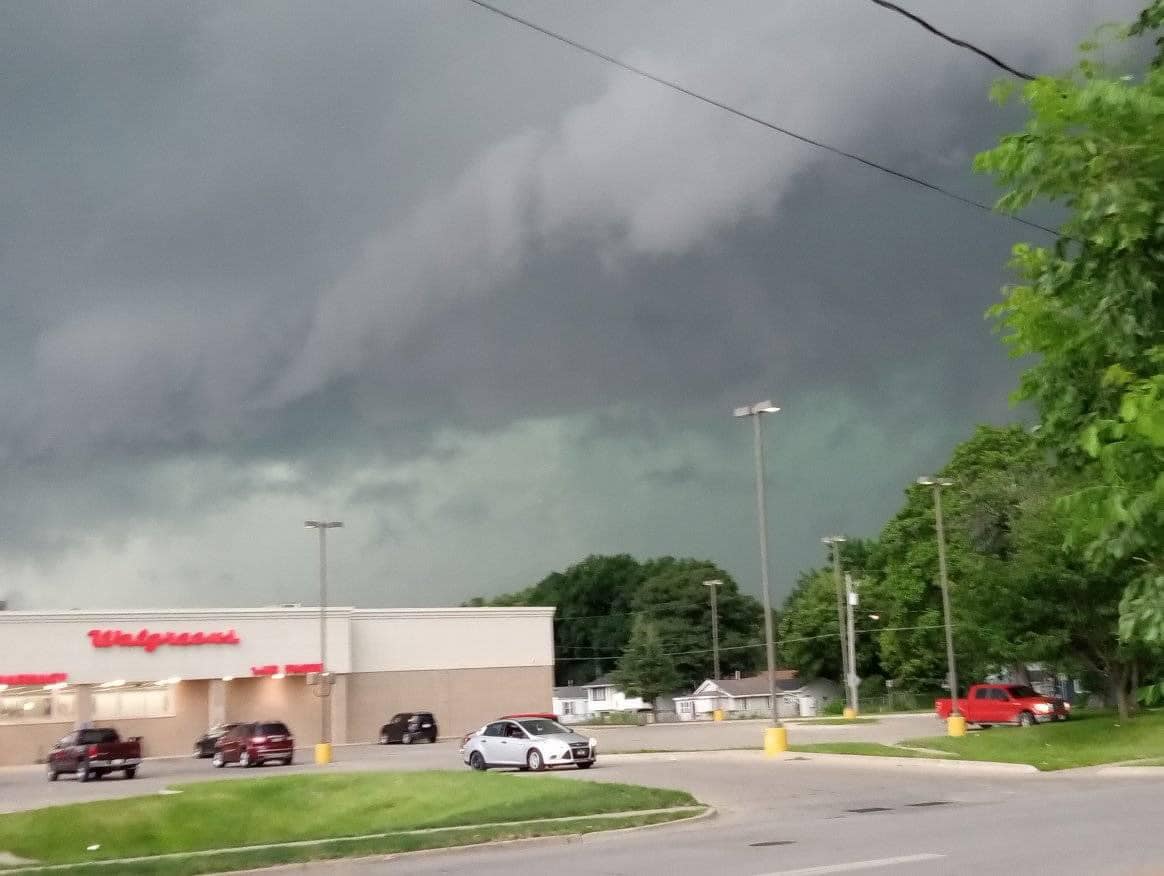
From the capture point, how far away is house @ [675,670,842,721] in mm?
102812

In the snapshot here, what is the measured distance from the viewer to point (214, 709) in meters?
62.3

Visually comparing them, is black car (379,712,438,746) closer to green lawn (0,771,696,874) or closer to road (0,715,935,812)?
road (0,715,935,812)

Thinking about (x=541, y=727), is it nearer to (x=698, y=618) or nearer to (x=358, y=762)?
(x=358, y=762)

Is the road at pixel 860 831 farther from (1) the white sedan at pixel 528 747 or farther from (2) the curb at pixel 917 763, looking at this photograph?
(1) the white sedan at pixel 528 747

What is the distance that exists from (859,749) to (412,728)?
29.3 metres

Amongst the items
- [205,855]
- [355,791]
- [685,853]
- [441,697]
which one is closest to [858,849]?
[685,853]

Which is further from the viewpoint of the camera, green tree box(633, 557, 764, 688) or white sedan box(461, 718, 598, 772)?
green tree box(633, 557, 764, 688)

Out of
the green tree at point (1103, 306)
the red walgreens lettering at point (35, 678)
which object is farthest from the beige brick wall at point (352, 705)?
the green tree at point (1103, 306)

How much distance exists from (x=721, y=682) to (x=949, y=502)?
4037cm

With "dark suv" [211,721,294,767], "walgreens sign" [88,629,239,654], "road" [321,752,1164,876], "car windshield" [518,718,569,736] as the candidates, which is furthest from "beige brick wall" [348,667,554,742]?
"road" [321,752,1164,876]

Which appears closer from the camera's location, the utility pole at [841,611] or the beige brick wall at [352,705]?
the beige brick wall at [352,705]

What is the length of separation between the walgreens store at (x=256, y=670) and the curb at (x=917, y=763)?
97.4ft

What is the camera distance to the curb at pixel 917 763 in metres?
30.2

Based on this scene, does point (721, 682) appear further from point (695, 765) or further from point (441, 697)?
point (695, 765)
